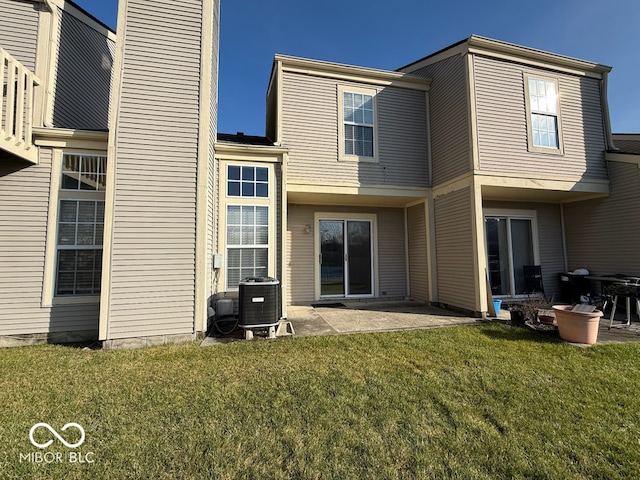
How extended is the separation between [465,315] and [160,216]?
20.6 ft

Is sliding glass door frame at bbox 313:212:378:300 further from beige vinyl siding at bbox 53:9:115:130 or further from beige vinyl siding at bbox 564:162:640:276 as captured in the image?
beige vinyl siding at bbox 53:9:115:130

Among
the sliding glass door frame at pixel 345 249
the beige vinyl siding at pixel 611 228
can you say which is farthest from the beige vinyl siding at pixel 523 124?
the sliding glass door frame at pixel 345 249

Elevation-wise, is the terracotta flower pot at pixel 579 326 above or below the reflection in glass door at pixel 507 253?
below

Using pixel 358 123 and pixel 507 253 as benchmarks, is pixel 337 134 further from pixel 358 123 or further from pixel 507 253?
pixel 507 253

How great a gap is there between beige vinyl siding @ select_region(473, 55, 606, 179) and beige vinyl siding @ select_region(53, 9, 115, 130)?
8.65m

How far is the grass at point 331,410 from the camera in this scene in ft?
6.38

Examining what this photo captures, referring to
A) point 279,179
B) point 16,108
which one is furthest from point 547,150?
point 16,108

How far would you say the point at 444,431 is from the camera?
7.57ft

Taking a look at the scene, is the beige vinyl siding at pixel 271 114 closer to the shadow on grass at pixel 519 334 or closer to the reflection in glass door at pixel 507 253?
the reflection in glass door at pixel 507 253

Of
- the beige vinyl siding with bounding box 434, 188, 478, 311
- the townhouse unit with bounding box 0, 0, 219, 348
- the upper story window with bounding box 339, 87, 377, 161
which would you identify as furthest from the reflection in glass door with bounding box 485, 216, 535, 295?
the townhouse unit with bounding box 0, 0, 219, 348

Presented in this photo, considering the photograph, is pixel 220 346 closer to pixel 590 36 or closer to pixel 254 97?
pixel 254 97

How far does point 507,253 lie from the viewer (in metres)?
7.41

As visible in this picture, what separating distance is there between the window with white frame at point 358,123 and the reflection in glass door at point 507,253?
149 inches

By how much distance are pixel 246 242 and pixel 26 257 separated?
3.47 m
